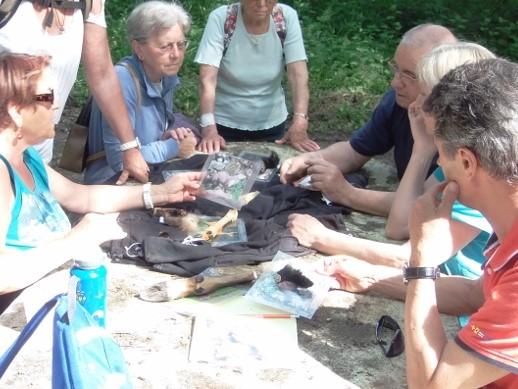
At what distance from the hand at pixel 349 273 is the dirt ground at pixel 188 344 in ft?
0.11

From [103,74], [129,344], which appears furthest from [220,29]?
[129,344]

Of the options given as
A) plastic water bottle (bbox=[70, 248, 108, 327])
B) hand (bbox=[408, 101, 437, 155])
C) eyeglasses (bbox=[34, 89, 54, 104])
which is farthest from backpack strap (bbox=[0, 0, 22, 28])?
hand (bbox=[408, 101, 437, 155])

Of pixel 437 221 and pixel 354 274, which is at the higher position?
pixel 437 221

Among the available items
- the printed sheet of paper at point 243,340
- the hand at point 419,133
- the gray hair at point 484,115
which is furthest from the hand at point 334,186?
the gray hair at point 484,115

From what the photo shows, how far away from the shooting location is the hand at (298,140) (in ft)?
14.7

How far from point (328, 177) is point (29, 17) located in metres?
1.57

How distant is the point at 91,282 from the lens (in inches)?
76.7

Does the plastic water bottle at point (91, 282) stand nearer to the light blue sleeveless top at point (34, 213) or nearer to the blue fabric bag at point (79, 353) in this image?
the blue fabric bag at point (79, 353)

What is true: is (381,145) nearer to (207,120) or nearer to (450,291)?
(207,120)

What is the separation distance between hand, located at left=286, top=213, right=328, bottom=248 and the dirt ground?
40 cm

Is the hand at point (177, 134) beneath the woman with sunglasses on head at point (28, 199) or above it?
beneath

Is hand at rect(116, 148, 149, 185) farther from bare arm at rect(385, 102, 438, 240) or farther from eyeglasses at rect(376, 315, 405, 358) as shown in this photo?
eyeglasses at rect(376, 315, 405, 358)

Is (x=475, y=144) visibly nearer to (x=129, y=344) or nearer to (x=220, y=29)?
(x=129, y=344)

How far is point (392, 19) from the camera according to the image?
30.3 feet
